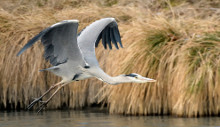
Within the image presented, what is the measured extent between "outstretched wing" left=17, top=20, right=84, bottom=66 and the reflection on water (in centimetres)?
96

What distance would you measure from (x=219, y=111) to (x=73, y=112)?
8.06 ft

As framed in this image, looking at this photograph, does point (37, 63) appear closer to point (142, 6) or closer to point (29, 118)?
point (29, 118)

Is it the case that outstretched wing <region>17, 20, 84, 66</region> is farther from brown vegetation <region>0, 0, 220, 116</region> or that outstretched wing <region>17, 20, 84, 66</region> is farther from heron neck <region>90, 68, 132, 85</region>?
brown vegetation <region>0, 0, 220, 116</region>

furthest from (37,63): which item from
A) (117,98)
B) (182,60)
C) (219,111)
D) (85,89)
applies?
(219,111)

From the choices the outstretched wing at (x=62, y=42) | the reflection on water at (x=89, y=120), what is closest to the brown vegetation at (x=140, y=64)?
the reflection on water at (x=89, y=120)

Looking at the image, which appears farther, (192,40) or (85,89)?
(85,89)

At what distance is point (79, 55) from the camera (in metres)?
6.38

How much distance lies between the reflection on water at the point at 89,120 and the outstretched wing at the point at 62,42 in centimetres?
96

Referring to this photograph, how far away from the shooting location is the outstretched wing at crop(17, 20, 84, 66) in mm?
5840

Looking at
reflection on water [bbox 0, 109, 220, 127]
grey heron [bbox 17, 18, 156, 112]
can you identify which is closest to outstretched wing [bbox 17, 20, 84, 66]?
grey heron [bbox 17, 18, 156, 112]

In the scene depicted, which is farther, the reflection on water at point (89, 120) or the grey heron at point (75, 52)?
the reflection on water at point (89, 120)

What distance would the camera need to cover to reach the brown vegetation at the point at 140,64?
697 cm

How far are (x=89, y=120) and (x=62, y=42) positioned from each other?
1.53m

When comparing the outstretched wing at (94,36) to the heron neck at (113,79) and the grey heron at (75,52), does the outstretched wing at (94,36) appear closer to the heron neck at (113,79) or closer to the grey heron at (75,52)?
the grey heron at (75,52)
